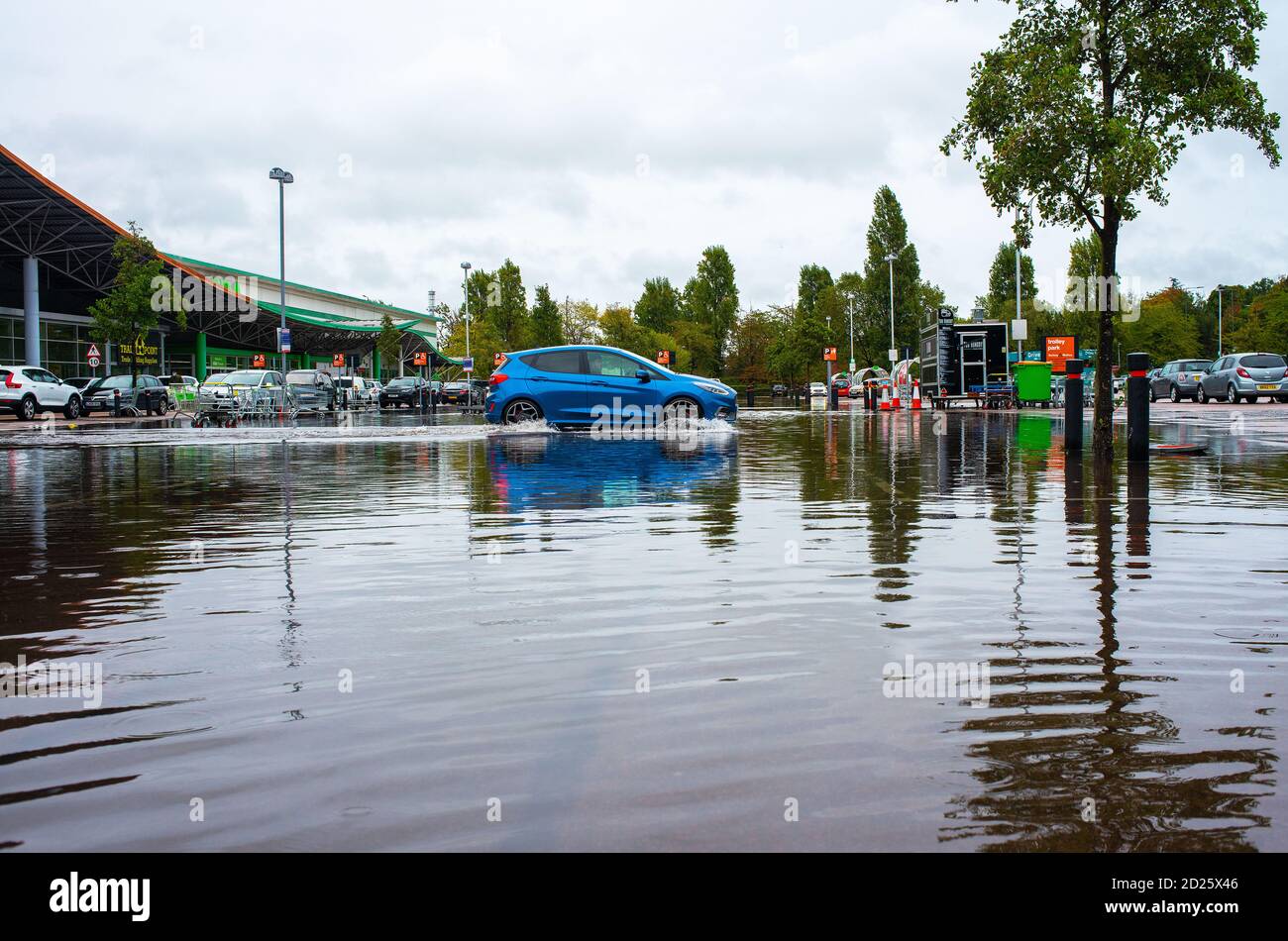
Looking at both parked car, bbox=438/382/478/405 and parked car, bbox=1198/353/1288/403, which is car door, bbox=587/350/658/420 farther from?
parked car, bbox=438/382/478/405

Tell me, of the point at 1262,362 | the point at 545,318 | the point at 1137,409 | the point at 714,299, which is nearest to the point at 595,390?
the point at 1137,409

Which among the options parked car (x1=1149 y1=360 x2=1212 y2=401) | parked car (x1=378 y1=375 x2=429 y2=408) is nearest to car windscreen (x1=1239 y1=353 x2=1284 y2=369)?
parked car (x1=1149 y1=360 x2=1212 y2=401)

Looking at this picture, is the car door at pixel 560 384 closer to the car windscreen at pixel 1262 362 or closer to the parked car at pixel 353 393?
the car windscreen at pixel 1262 362

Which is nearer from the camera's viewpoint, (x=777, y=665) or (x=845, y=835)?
(x=845, y=835)

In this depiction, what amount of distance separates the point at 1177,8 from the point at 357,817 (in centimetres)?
1780

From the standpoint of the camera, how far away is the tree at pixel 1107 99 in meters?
16.7

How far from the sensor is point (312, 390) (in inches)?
2014

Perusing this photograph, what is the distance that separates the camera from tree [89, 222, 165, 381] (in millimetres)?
50469

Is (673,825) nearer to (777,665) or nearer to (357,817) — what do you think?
(357,817)

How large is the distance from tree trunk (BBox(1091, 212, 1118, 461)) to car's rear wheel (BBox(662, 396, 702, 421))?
897cm

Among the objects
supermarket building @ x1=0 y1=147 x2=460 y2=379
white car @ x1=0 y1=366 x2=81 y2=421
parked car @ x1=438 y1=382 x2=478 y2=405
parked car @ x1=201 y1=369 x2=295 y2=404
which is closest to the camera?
white car @ x1=0 y1=366 x2=81 y2=421

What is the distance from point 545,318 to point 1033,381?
61.8 m
